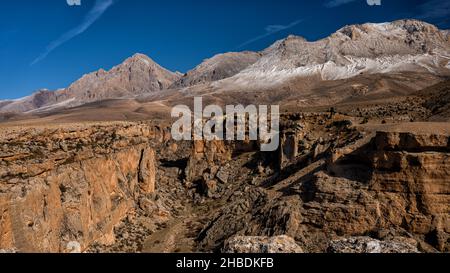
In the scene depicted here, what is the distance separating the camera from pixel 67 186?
26312 millimetres

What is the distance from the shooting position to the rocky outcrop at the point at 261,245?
32.1 feet

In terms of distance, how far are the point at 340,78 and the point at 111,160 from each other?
5775 inches

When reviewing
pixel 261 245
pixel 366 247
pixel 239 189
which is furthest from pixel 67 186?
pixel 366 247

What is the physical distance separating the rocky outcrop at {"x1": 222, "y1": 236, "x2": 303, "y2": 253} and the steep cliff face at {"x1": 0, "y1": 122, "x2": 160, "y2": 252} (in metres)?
10.3

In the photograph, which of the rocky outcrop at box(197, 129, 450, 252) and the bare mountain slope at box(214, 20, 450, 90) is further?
the bare mountain slope at box(214, 20, 450, 90)

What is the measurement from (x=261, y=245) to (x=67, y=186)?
19.6 m

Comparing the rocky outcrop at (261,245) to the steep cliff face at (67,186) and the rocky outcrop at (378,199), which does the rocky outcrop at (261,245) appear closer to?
→ the steep cliff face at (67,186)

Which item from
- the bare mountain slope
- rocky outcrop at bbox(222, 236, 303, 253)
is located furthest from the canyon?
the bare mountain slope

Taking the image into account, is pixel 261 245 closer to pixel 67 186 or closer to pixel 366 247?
pixel 366 247

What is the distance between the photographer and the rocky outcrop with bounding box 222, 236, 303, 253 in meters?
9.79

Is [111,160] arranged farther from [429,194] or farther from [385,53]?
[385,53]

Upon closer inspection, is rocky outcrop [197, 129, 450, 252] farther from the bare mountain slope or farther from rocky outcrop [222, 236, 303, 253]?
the bare mountain slope
